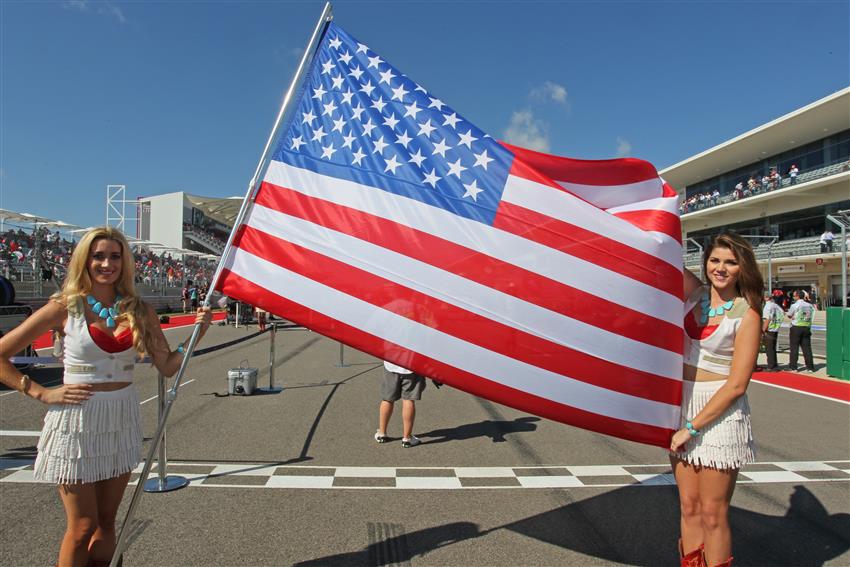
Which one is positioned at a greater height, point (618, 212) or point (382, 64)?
point (382, 64)

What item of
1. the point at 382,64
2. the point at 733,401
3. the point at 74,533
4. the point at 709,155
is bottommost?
the point at 74,533

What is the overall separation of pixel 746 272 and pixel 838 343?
10747 mm

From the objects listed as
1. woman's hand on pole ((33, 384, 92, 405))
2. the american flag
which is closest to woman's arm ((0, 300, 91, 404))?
woman's hand on pole ((33, 384, 92, 405))

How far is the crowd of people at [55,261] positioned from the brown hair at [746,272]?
11.4 metres

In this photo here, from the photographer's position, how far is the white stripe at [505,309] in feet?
9.30

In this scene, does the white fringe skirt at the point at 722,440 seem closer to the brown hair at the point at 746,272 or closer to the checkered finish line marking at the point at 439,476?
the brown hair at the point at 746,272

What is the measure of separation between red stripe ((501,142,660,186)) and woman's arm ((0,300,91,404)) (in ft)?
7.92

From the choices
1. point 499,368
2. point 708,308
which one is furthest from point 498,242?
point 708,308

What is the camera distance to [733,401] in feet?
8.50

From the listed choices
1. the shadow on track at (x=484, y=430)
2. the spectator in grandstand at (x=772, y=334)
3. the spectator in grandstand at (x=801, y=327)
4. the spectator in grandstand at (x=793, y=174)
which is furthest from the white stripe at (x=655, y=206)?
the spectator in grandstand at (x=793, y=174)

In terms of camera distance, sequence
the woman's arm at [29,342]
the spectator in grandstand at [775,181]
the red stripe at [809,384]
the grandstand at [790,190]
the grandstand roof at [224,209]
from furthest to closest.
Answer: the spectator in grandstand at [775,181] → the grandstand at [790,190] → the grandstand roof at [224,209] → the red stripe at [809,384] → the woman's arm at [29,342]

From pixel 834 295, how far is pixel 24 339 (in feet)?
172

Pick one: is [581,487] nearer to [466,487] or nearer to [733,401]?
[466,487]

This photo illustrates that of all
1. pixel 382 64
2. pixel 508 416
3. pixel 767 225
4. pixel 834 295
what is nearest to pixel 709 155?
pixel 767 225
